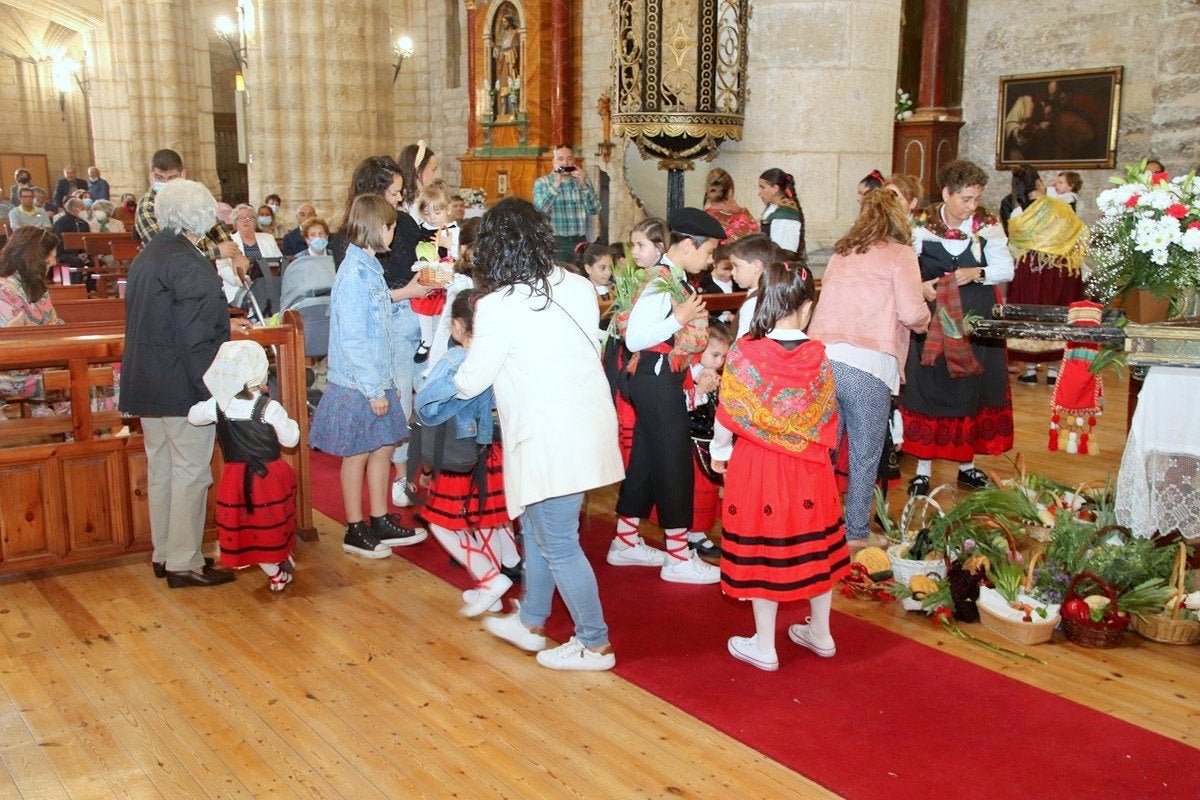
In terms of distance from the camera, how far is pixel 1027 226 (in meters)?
4.92

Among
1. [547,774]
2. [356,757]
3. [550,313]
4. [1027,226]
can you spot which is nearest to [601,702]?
[547,774]

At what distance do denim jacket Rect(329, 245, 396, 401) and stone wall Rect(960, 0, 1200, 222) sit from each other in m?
7.93

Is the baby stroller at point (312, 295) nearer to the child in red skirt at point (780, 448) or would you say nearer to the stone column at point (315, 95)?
the stone column at point (315, 95)

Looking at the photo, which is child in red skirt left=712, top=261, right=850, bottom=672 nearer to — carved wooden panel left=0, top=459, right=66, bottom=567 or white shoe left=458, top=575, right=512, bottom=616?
white shoe left=458, top=575, right=512, bottom=616

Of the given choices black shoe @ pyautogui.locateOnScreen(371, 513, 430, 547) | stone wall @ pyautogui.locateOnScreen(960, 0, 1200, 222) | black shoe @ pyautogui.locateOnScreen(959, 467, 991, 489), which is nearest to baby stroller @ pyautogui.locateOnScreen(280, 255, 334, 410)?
black shoe @ pyautogui.locateOnScreen(371, 513, 430, 547)

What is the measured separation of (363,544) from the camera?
5047mm

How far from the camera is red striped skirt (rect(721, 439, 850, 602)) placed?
12.1 feet

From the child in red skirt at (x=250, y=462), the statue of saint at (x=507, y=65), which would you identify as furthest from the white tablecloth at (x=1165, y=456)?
the statue of saint at (x=507, y=65)

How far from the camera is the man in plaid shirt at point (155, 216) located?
17.6 ft

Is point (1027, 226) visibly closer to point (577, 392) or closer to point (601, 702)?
point (577, 392)

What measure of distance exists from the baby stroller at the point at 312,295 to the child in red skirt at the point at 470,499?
270 cm

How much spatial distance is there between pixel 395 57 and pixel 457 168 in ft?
7.38

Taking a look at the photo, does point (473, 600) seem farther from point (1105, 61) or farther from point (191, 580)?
point (1105, 61)

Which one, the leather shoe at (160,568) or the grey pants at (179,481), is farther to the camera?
the leather shoe at (160,568)
